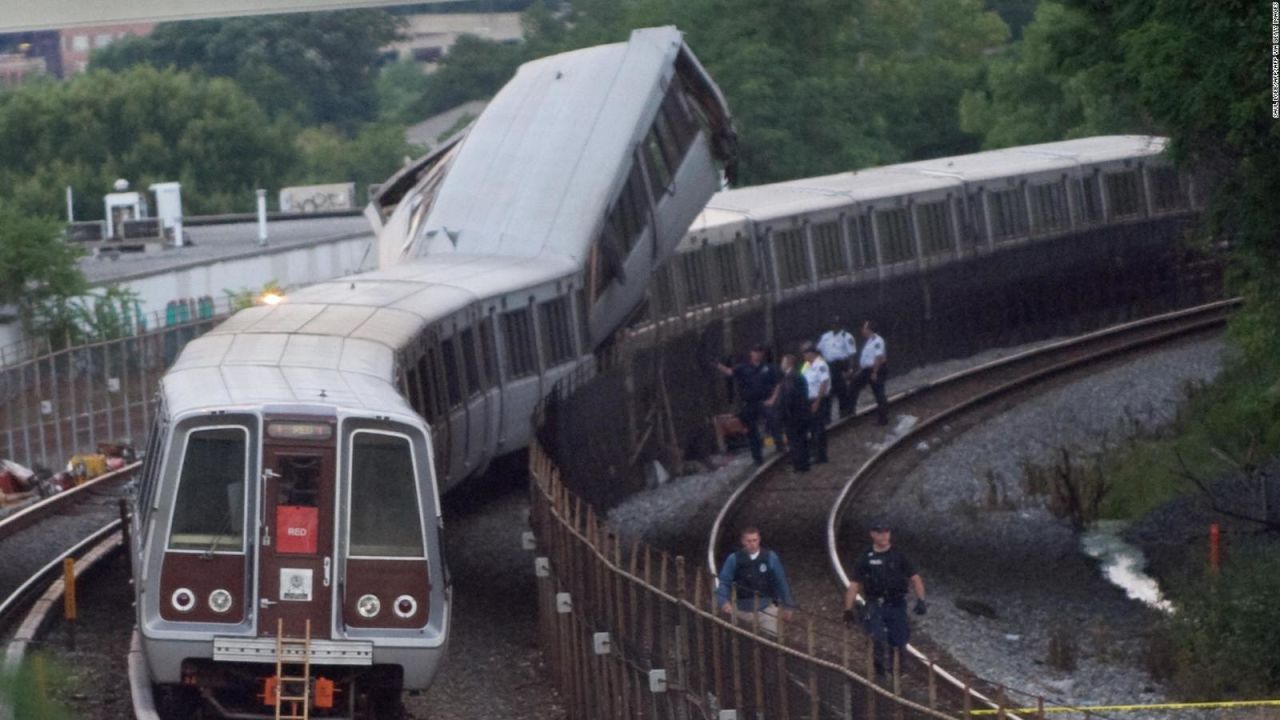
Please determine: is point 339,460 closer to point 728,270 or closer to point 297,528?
point 297,528

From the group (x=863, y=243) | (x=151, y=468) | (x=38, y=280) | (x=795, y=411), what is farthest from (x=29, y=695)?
(x=38, y=280)

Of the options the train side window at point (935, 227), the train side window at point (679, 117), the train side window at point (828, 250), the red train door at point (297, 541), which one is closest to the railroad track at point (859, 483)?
the train side window at point (935, 227)

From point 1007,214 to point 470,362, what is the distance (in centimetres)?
1711

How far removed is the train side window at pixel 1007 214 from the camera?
35.1 m

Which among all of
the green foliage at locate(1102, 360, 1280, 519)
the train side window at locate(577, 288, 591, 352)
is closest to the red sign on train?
the train side window at locate(577, 288, 591, 352)

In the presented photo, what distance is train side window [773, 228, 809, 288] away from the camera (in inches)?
1217

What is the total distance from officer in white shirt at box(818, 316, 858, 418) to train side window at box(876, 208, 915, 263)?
19.5 feet

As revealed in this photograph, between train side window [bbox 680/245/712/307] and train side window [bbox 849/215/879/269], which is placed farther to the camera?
train side window [bbox 849/215/879/269]

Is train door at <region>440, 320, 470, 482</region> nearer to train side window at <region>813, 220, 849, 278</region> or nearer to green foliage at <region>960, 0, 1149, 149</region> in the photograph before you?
train side window at <region>813, 220, 849, 278</region>

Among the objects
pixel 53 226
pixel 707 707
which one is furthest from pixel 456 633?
pixel 53 226

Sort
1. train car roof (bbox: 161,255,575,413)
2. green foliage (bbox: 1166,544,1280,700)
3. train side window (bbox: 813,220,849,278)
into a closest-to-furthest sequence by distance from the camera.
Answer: train car roof (bbox: 161,255,575,413) → green foliage (bbox: 1166,544,1280,700) → train side window (bbox: 813,220,849,278)

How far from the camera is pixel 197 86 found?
88750 mm

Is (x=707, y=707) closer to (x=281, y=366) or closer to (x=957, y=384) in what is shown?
(x=281, y=366)

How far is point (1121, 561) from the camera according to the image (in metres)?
20.9
